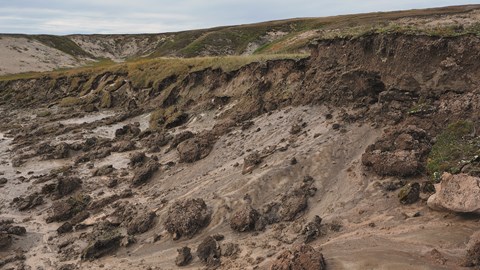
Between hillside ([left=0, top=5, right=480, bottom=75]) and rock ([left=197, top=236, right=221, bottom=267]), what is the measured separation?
4154 cm

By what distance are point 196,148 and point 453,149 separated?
1251 centimetres

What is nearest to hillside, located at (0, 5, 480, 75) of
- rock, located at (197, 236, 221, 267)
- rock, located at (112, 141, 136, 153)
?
rock, located at (112, 141, 136, 153)

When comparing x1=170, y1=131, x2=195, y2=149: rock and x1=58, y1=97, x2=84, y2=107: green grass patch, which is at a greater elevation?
x1=58, y1=97, x2=84, y2=107: green grass patch

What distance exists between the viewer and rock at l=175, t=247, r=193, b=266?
13648mm

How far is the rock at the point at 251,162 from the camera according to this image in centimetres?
1800

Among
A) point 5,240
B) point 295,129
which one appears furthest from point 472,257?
point 5,240

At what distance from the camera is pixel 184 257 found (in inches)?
539

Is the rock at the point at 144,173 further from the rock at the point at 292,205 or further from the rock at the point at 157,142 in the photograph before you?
the rock at the point at 292,205

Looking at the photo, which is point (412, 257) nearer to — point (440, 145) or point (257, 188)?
point (440, 145)

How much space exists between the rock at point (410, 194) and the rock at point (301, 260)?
3538mm

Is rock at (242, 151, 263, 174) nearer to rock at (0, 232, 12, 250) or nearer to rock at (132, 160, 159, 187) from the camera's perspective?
rock at (132, 160, 159, 187)

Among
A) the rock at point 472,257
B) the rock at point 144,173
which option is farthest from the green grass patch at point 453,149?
the rock at point 144,173

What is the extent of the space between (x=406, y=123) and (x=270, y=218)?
669 cm

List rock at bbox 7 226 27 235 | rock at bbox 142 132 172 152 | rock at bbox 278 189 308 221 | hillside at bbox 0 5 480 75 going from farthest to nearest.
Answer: hillside at bbox 0 5 480 75
rock at bbox 142 132 172 152
rock at bbox 7 226 27 235
rock at bbox 278 189 308 221
